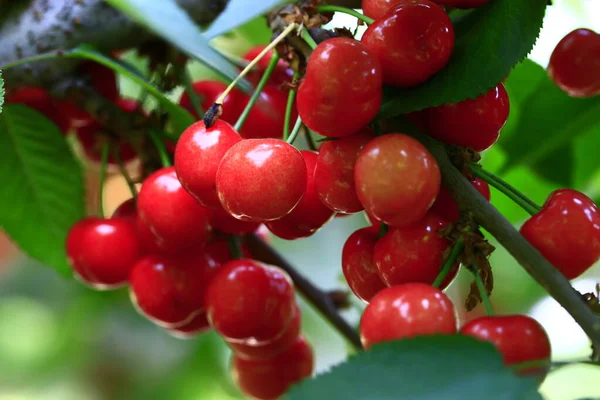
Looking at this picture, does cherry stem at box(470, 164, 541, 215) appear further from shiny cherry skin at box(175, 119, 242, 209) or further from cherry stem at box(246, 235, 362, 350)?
cherry stem at box(246, 235, 362, 350)

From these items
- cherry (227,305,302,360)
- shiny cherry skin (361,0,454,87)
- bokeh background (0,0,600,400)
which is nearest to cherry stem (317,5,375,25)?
shiny cherry skin (361,0,454,87)

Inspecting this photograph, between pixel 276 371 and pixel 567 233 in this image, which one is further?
pixel 276 371

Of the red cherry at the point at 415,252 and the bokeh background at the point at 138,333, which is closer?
the red cherry at the point at 415,252

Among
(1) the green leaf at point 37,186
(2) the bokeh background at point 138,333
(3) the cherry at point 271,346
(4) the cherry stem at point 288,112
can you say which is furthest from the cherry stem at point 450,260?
(2) the bokeh background at point 138,333

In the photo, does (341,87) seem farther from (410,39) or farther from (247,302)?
(247,302)

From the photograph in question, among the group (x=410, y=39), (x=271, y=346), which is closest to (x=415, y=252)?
(x=410, y=39)

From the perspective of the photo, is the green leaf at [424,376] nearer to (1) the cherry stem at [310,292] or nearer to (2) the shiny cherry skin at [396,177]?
(2) the shiny cherry skin at [396,177]

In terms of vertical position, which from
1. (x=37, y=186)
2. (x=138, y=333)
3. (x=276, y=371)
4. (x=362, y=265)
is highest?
(x=362, y=265)
